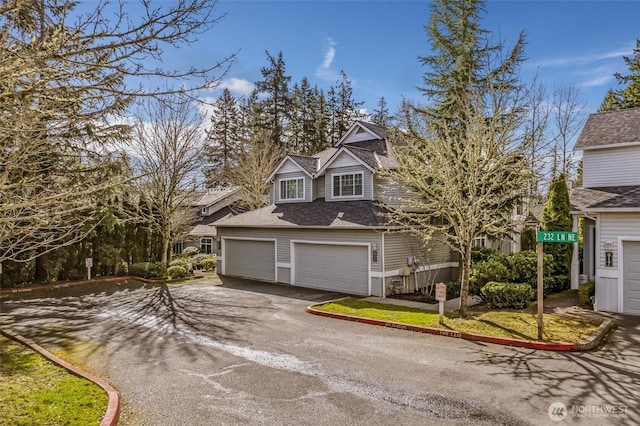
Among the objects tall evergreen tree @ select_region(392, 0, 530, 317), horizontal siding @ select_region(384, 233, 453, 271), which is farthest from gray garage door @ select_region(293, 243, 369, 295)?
tall evergreen tree @ select_region(392, 0, 530, 317)

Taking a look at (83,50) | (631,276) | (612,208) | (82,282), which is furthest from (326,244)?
(83,50)

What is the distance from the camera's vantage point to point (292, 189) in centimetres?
2164

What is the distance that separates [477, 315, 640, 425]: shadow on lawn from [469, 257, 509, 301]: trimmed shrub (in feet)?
15.2

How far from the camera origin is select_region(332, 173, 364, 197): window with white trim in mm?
18375

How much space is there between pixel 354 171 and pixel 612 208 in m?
10.00

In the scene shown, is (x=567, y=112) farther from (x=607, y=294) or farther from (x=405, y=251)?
(x=607, y=294)

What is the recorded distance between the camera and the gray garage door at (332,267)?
16.0m

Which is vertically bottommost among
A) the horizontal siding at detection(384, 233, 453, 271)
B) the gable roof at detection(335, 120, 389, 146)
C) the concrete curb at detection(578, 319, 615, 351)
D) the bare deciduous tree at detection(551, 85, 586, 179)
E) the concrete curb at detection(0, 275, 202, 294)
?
the concrete curb at detection(0, 275, 202, 294)

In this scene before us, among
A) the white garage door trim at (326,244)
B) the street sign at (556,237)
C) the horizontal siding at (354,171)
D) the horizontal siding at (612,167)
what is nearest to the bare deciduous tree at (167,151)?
the white garage door trim at (326,244)

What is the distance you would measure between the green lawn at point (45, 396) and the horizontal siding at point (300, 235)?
35.3 feet

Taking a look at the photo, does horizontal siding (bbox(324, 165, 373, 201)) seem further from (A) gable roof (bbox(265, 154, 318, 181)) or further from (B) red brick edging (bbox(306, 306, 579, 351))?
(B) red brick edging (bbox(306, 306, 579, 351))

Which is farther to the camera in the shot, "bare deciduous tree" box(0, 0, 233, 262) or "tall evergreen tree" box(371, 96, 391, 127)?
"tall evergreen tree" box(371, 96, 391, 127)

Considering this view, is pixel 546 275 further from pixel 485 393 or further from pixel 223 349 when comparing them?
pixel 223 349

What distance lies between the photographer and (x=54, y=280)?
68.3 ft
